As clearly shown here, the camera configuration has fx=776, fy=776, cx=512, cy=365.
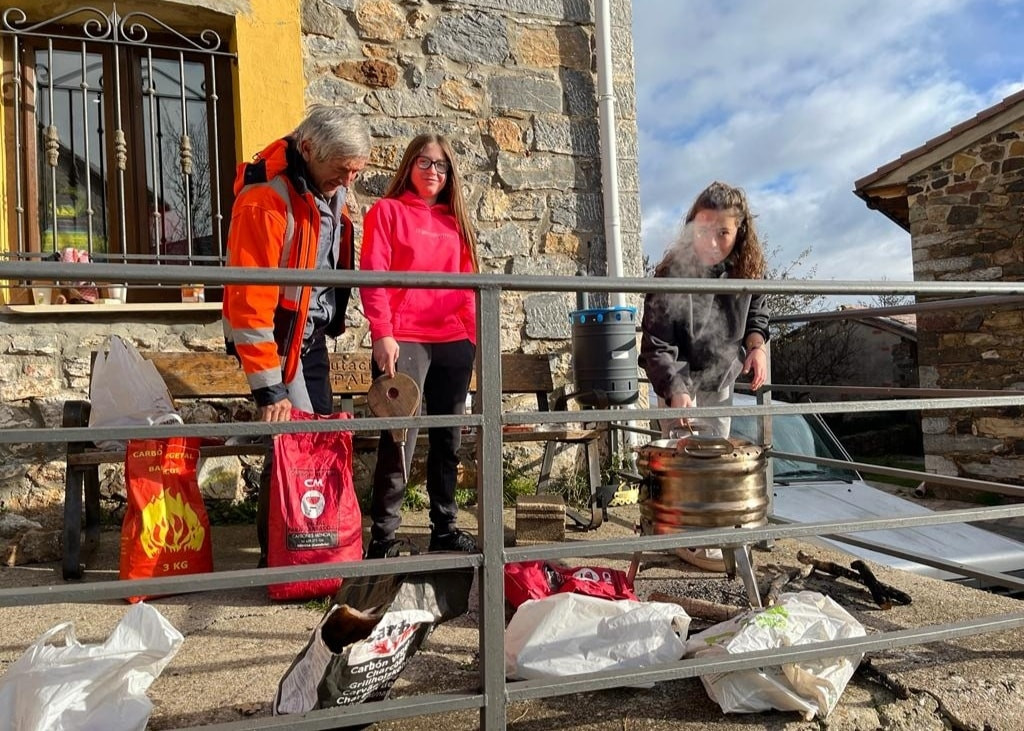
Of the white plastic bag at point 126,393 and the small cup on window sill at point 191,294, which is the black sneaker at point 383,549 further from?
the small cup on window sill at point 191,294

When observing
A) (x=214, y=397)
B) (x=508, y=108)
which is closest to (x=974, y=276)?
(x=508, y=108)

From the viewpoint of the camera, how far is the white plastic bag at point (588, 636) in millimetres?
1963

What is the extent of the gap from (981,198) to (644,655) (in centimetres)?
819

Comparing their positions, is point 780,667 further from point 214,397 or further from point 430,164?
point 214,397

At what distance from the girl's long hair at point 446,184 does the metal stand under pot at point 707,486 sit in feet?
4.00

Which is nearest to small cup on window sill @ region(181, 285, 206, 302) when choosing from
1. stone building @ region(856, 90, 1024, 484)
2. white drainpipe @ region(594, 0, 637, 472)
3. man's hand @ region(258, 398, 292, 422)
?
man's hand @ region(258, 398, 292, 422)

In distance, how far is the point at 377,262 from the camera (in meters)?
3.01

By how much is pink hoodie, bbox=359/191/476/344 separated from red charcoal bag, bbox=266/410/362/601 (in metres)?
0.51

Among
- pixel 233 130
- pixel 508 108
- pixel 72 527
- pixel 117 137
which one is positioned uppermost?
pixel 508 108

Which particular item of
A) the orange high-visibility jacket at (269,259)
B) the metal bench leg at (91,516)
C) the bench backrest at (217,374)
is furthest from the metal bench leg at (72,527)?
the orange high-visibility jacket at (269,259)

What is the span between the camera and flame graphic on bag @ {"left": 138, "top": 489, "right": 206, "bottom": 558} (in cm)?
291

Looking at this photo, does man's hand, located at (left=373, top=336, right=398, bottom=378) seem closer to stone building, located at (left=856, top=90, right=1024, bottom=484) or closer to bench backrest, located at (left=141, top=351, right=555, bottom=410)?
bench backrest, located at (left=141, top=351, right=555, bottom=410)

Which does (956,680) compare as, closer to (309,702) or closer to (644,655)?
(644,655)

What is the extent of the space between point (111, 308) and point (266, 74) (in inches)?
64.1
